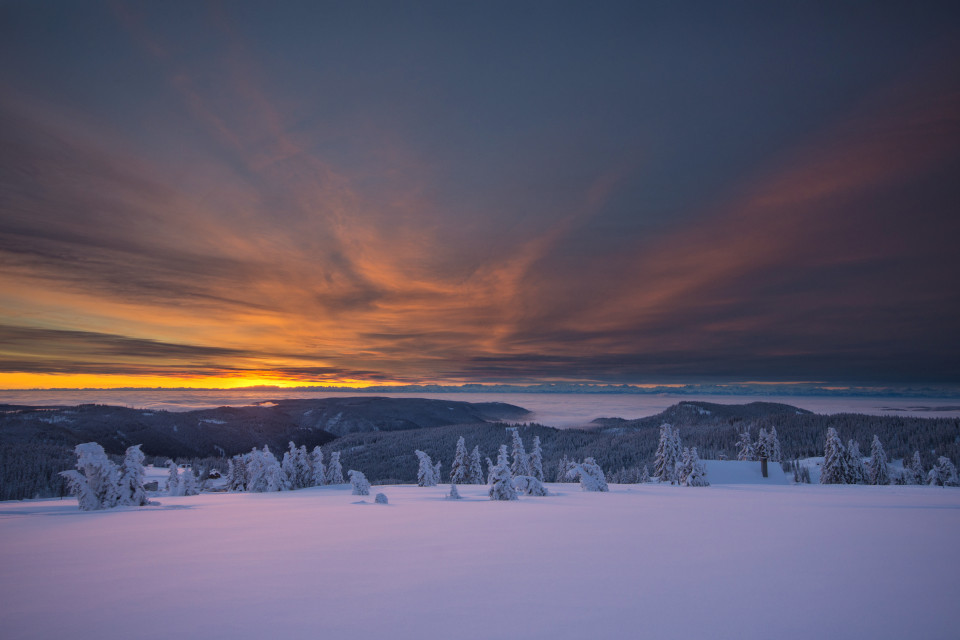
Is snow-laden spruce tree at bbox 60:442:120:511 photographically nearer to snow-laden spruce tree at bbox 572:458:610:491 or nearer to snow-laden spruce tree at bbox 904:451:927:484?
snow-laden spruce tree at bbox 572:458:610:491

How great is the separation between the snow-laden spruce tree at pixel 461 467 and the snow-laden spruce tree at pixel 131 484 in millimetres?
45767

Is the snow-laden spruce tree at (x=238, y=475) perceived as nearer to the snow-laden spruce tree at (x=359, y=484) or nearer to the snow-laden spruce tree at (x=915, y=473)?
the snow-laden spruce tree at (x=359, y=484)

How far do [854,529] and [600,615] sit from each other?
32.0 feet

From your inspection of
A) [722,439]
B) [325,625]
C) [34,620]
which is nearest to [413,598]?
[325,625]

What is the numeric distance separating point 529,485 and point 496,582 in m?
22.5

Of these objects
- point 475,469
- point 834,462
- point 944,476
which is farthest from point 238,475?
point 944,476

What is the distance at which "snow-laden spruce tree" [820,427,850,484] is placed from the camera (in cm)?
5838

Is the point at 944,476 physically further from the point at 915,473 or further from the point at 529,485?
the point at 529,485

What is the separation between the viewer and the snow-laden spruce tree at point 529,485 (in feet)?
88.1

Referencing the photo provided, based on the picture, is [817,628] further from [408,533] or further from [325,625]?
[408,533]

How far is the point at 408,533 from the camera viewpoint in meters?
10.8

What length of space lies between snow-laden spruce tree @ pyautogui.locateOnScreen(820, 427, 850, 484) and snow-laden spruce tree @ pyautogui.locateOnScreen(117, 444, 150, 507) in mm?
76704

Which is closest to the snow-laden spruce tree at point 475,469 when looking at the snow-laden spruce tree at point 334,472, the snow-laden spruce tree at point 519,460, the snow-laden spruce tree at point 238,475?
the snow-laden spruce tree at point 519,460

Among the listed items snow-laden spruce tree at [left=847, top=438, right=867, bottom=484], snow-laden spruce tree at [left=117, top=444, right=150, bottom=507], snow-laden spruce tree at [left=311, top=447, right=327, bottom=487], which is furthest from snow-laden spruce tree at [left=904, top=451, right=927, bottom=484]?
snow-laden spruce tree at [left=117, top=444, right=150, bottom=507]
